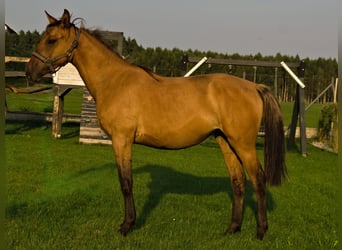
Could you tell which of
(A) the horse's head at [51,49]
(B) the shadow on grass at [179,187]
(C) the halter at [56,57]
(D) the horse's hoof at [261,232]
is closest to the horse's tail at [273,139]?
(D) the horse's hoof at [261,232]

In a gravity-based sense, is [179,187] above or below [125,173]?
below

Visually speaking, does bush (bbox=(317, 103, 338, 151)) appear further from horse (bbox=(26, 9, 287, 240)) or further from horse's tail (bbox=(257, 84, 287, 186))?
horse (bbox=(26, 9, 287, 240))

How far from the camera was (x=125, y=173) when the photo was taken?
15.7 ft

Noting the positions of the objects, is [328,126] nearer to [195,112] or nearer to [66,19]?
[195,112]

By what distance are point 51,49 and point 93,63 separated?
54cm

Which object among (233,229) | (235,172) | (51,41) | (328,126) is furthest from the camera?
(328,126)

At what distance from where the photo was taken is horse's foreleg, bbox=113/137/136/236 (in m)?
4.70

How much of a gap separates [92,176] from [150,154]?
3883mm

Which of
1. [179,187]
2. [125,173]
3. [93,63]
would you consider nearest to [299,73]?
[179,187]

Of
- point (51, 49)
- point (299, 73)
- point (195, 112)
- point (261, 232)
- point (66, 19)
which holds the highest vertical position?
point (299, 73)

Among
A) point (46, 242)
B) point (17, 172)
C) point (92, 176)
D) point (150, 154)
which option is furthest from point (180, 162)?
point (46, 242)

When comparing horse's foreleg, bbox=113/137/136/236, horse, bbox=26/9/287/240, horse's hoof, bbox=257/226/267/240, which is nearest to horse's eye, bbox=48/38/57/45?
horse, bbox=26/9/287/240

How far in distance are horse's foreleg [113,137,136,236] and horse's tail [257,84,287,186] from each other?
173cm

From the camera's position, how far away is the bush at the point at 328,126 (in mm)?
14445
